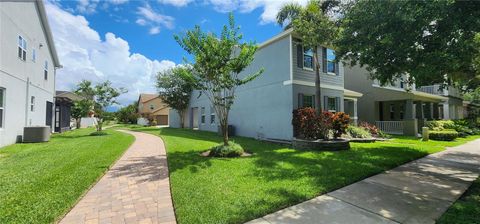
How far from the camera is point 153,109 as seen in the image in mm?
53469

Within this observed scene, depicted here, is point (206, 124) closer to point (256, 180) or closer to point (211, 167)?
point (211, 167)

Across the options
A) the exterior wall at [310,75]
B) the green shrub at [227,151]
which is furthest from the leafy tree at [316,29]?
the green shrub at [227,151]

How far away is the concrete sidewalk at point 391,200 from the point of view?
4.20 metres

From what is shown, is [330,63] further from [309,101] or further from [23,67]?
[23,67]

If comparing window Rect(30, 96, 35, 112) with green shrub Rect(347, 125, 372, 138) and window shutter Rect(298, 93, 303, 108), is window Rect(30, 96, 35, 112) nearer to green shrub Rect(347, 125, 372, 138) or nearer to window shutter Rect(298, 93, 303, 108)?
window shutter Rect(298, 93, 303, 108)

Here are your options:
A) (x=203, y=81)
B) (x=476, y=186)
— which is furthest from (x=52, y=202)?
(x=476, y=186)

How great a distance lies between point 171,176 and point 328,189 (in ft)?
12.7

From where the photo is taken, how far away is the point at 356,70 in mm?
22344

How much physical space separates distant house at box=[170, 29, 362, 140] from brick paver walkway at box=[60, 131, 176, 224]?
8.10 m

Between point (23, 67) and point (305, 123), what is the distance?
14.7 m

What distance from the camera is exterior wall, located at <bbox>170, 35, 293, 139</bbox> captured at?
13758mm

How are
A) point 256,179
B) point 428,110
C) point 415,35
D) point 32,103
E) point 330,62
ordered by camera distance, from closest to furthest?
point 415,35
point 256,179
point 32,103
point 330,62
point 428,110

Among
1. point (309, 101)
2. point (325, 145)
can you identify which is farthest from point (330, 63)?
point (325, 145)

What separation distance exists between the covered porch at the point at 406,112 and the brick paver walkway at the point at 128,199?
Result: 18293 millimetres
